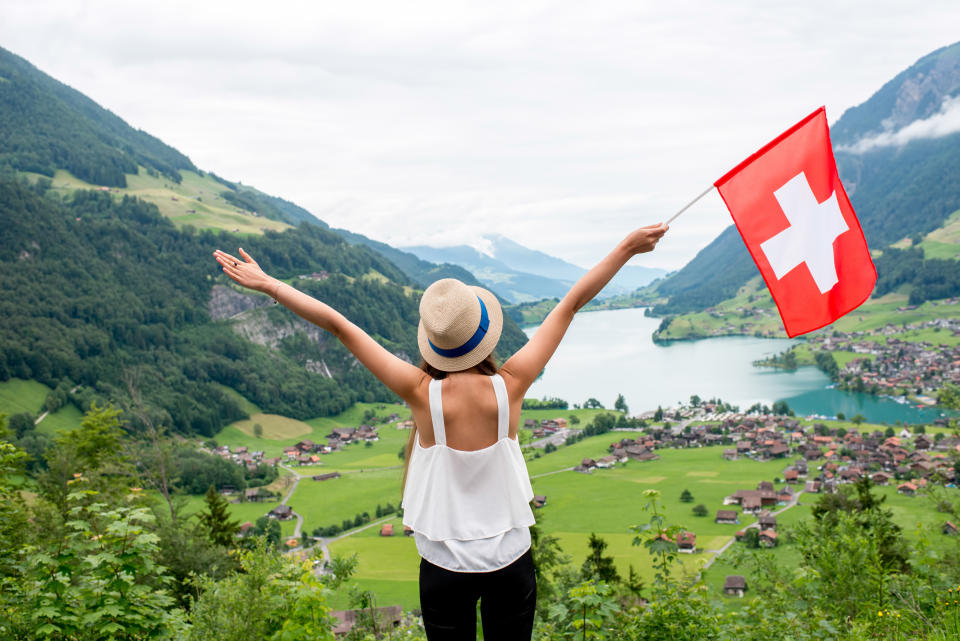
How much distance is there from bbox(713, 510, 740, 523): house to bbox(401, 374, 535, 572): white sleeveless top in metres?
42.3

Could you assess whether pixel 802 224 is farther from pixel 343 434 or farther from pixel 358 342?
pixel 343 434

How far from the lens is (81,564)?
11.3 feet

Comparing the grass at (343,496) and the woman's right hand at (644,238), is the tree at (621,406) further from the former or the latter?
the woman's right hand at (644,238)

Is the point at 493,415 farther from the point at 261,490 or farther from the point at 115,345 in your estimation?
the point at 115,345

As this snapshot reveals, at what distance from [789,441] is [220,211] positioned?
137 m

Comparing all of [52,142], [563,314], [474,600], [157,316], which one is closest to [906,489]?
[563,314]

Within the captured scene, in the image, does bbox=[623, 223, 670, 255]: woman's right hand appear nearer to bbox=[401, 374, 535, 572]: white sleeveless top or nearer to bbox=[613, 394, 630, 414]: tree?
bbox=[401, 374, 535, 572]: white sleeveless top

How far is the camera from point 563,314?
229 centimetres

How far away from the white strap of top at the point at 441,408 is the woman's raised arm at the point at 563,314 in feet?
0.25

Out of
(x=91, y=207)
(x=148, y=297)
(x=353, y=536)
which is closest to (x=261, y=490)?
(x=353, y=536)

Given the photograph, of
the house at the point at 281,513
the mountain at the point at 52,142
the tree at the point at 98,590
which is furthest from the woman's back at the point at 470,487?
the mountain at the point at 52,142

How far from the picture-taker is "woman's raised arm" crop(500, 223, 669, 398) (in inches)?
86.0

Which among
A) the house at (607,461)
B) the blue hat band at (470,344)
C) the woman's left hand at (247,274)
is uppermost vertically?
the woman's left hand at (247,274)

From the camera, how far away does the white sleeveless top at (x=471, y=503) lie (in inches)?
81.4
